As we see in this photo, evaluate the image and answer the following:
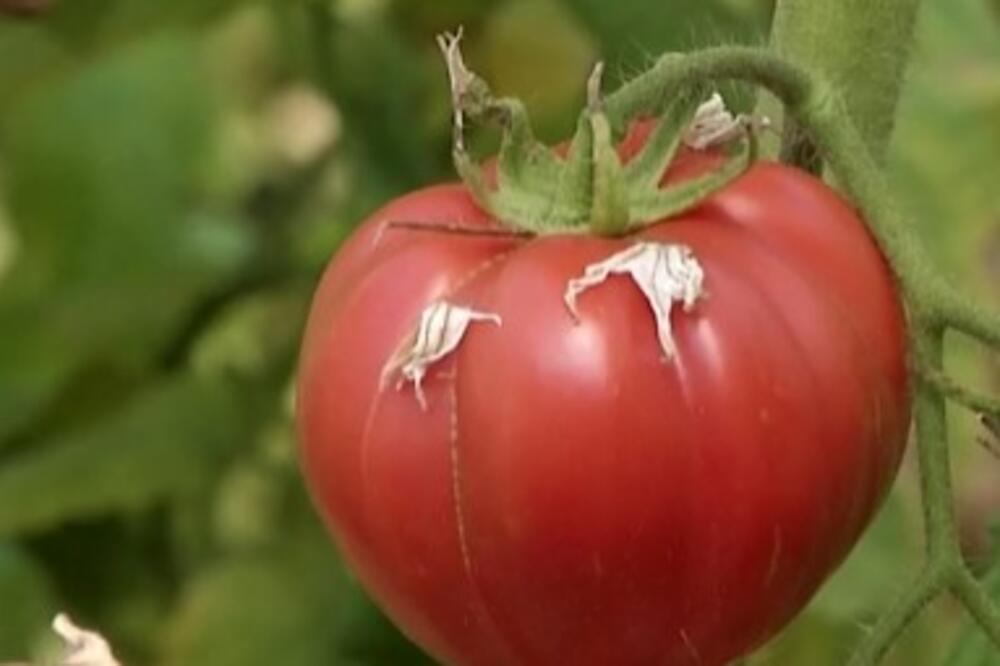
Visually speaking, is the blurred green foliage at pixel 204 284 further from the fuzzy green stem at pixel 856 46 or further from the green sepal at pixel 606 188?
the green sepal at pixel 606 188

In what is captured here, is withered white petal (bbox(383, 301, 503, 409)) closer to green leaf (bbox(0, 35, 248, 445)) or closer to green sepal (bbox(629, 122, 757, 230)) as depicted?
green sepal (bbox(629, 122, 757, 230))

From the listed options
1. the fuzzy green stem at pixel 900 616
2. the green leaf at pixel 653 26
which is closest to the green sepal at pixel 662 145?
the fuzzy green stem at pixel 900 616

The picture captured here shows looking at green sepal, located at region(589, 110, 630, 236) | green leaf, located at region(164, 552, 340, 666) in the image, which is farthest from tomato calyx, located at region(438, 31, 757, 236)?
green leaf, located at region(164, 552, 340, 666)

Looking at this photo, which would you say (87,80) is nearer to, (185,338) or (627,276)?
(185,338)

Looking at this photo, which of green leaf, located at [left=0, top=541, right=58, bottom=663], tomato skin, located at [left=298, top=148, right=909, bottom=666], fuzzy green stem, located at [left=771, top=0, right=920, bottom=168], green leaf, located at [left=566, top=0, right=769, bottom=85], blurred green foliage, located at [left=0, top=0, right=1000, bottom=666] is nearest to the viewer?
tomato skin, located at [left=298, top=148, right=909, bottom=666]

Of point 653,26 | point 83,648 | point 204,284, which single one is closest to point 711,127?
point 83,648

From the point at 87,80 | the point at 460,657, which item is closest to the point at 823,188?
the point at 460,657
